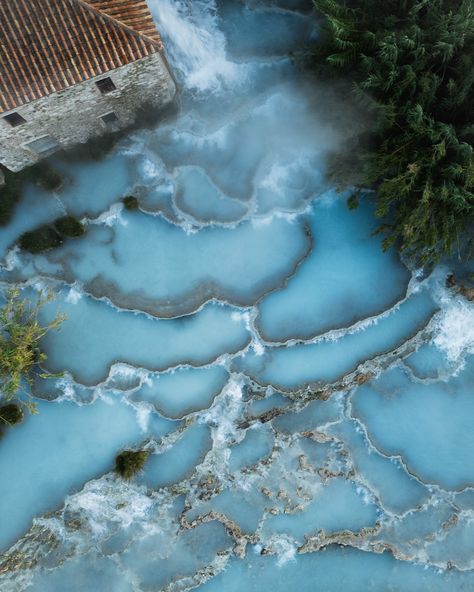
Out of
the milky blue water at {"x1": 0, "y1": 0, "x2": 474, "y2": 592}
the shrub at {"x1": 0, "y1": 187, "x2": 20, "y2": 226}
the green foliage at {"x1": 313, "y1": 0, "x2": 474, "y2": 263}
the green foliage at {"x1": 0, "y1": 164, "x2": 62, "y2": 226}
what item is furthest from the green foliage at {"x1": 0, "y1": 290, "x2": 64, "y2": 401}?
the green foliage at {"x1": 313, "y1": 0, "x2": 474, "y2": 263}

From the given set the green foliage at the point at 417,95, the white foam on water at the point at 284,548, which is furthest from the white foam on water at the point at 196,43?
the white foam on water at the point at 284,548

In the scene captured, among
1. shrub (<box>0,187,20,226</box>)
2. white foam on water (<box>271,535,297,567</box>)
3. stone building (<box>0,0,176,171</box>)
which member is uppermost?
stone building (<box>0,0,176,171</box>)

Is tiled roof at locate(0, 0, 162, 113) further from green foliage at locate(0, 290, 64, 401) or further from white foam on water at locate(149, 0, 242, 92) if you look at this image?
green foliage at locate(0, 290, 64, 401)

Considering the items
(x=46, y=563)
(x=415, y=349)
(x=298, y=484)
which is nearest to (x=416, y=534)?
(x=298, y=484)

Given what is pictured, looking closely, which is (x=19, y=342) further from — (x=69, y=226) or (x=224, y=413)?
(x=224, y=413)

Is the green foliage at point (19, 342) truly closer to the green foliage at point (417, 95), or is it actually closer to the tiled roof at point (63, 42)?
the tiled roof at point (63, 42)

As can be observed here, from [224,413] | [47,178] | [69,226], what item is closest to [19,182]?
[47,178]
